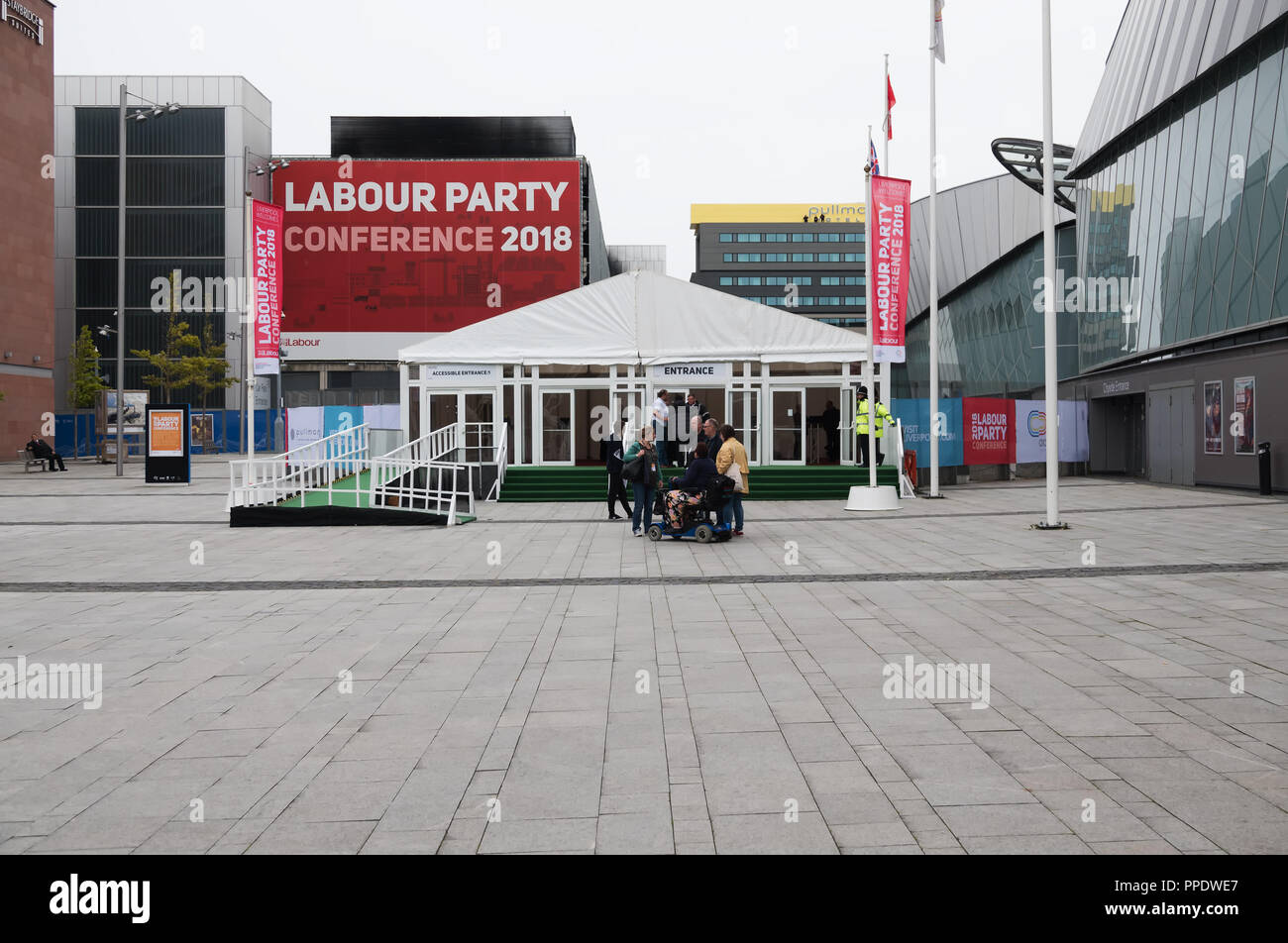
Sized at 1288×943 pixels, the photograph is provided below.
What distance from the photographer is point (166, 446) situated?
30.1 metres

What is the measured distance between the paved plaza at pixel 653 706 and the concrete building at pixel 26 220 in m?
40.3

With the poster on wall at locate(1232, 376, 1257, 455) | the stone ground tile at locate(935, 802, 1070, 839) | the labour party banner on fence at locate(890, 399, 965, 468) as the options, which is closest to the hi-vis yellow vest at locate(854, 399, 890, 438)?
the labour party banner on fence at locate(890, 399, 965, 468)

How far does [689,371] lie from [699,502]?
43.9ft

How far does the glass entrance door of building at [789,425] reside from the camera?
2855cm

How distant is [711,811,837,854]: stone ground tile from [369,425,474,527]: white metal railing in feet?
48.3

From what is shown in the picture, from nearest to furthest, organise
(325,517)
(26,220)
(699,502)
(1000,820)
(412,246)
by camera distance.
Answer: (1000,820) → (699,502) → (325,517) → (26,220) → (412,246)

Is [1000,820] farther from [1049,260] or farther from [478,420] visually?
[478,420]

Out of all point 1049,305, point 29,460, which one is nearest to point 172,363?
point 29,460

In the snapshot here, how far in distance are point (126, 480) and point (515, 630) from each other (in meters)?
29.0

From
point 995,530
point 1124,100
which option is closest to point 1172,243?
point 1124,100

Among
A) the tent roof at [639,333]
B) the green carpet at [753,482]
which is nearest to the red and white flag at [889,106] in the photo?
the tent roof at [639,333]

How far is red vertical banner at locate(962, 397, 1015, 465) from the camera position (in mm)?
27922

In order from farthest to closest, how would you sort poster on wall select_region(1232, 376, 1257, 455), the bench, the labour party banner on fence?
the bench → the labour party banner on fence → poster on wall select_region(1232, 376, 1257, 455)

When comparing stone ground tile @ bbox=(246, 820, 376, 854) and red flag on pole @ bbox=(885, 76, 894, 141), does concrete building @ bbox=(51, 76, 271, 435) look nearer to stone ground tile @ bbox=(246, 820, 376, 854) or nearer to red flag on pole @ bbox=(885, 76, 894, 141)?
red flag on pole @ bbox=(885, 76, 894, 141)
